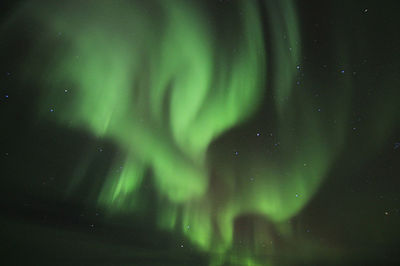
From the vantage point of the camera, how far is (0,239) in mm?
2928

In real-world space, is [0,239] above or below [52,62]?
below

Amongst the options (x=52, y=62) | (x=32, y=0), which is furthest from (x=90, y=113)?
(x=32, y=0)

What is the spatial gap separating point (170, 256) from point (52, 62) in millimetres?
2991

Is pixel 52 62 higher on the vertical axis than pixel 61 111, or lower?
higher

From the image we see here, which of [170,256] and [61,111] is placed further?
[170,256]

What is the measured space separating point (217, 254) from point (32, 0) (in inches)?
152

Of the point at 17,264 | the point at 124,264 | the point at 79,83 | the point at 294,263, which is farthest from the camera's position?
the point at 294,263

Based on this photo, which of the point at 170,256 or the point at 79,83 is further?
the point at 170,256

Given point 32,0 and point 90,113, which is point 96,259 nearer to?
point 90,113

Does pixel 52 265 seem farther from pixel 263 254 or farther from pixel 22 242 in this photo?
pixel 263 254

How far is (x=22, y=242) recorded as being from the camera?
2.95 m

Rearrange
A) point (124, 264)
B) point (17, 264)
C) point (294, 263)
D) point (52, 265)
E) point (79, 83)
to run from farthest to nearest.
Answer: point (294, 263)
point (124, 264)
point (79, 83)
point (52, 265)
point (17, 264)

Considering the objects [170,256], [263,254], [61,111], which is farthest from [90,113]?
[263,254]

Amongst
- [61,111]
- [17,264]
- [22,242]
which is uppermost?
[61,111]
